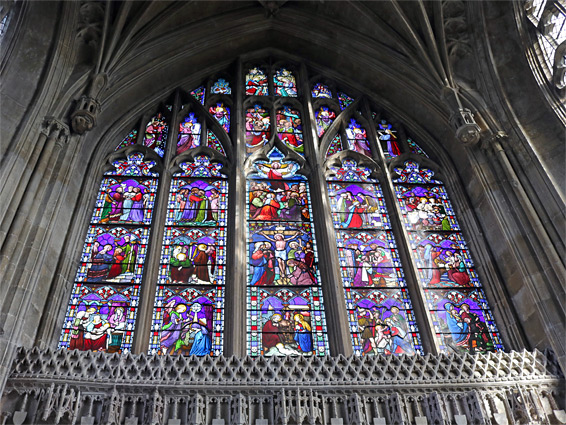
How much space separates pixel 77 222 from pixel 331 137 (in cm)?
539

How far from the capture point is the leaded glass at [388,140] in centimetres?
1222

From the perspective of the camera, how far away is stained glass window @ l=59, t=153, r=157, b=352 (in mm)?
8703

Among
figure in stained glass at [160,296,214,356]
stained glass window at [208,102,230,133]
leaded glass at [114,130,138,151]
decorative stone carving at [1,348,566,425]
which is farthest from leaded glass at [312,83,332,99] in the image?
decorative stone carving at [1,348,566,425]

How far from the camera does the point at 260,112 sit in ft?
42.3

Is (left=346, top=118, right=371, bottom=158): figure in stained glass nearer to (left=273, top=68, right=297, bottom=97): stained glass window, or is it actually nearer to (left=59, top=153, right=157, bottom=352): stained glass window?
(left=273, top=68, right=297, bottom=97): stained glass window

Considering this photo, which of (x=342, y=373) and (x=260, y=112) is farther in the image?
(x=260, y=112)

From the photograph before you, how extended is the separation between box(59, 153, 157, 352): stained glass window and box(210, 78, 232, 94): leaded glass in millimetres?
2664

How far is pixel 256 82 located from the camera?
44.6ft

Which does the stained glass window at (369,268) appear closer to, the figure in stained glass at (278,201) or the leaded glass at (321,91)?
the figure in stained glass at (278,201)

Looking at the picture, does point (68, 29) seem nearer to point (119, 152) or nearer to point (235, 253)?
point (119, 152)

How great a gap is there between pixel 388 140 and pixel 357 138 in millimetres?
659

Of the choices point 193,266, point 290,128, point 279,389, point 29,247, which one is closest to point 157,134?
point 290,128

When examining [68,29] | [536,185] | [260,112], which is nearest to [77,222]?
[68,29]

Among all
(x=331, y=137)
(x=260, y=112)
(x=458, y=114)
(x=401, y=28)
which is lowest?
(x=458, y=114)
